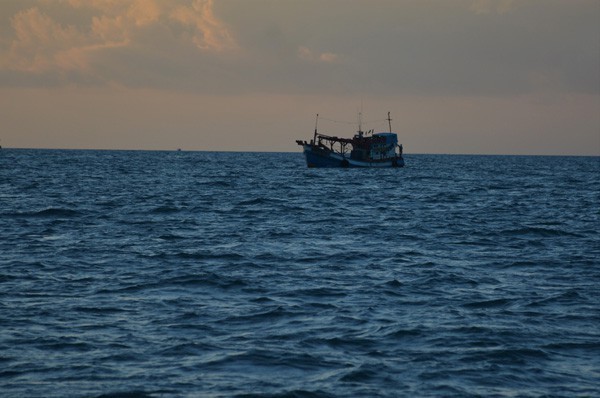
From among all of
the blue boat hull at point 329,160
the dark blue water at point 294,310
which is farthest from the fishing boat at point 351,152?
the dark blue water at point 294,310

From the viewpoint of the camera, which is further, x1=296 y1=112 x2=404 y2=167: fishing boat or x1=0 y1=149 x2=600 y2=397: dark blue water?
x1=296 y1=112 x2=404 y2=167: fishing boat

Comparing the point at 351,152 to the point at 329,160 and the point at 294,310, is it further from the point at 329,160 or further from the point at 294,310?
the point at 294,310

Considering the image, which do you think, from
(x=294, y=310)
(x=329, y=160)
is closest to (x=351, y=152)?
(x=329, y=160)

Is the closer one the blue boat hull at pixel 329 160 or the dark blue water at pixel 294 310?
the dark blue water at pixel 294 310

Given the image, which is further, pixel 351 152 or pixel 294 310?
pixel 351 152

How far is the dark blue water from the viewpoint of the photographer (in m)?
11.2

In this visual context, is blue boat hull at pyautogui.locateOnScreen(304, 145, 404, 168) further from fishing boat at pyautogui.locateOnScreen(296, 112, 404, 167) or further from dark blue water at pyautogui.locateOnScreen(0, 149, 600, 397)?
dark blue water at pyautogui.locateOnScreen(0, 149, 600, 397)


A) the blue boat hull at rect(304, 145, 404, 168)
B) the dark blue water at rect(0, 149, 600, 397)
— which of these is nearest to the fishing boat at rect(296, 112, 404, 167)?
the blue boat hull at rect(304, 145, 404, 168)

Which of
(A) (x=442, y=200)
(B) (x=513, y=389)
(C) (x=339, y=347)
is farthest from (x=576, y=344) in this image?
(A) (x=442, y=200)

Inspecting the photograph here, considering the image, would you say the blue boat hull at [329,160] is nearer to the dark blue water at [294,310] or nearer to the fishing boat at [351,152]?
the fishing boat at [351,152]

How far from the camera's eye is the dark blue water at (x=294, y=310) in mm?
11180

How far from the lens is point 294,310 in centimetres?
1562

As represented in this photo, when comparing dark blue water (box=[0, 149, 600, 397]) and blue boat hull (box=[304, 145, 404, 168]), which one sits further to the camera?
blue boat hull (box=[304, 145, 404, 168])

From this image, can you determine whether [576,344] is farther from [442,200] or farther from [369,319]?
[442,200]
